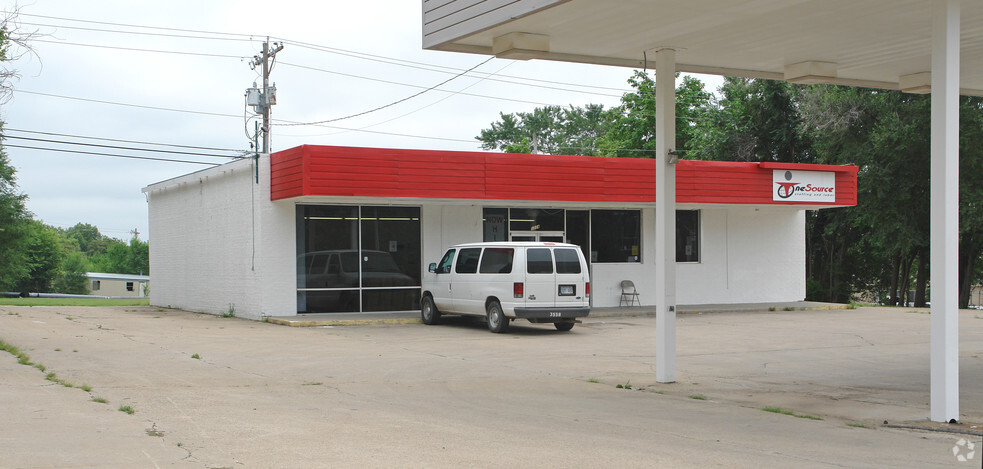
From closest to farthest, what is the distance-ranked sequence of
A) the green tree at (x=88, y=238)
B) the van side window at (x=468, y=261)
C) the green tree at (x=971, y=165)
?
the van side window at (x=468, y=261)
the green tree at (x=971, y=165)
the green tree at (x=88, y=238)

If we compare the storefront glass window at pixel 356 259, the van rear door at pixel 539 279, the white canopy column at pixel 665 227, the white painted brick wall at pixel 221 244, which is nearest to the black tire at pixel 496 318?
the van rear door at pixel 539 279

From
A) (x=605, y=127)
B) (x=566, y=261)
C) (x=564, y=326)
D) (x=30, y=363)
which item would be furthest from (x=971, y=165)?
(x=605, y=127)

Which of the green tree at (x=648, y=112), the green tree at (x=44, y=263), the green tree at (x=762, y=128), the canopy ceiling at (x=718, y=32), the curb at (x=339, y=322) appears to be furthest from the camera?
the green tree at (x=44, y=263)

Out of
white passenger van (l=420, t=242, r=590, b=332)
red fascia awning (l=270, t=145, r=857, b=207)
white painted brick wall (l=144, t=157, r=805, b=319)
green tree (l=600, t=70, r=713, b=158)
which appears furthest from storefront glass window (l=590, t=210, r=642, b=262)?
green tree (l=600, t=70, r=713, b=158)

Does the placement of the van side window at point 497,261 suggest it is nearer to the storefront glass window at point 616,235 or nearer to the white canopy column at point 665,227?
the white canopy column at point 665,227

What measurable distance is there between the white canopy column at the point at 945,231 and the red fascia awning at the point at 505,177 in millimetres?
16017

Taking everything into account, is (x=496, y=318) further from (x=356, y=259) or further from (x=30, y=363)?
(x=30, y=363)

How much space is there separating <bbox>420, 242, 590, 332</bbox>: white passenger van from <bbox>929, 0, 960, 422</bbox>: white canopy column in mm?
11390

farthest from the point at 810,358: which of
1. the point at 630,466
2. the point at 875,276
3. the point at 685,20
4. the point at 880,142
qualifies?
the point at 875,276

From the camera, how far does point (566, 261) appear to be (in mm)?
20422

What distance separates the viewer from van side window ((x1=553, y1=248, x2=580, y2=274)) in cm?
2033

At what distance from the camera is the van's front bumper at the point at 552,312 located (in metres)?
19.9

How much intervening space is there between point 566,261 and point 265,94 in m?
24.2

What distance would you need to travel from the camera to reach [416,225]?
26.4m
